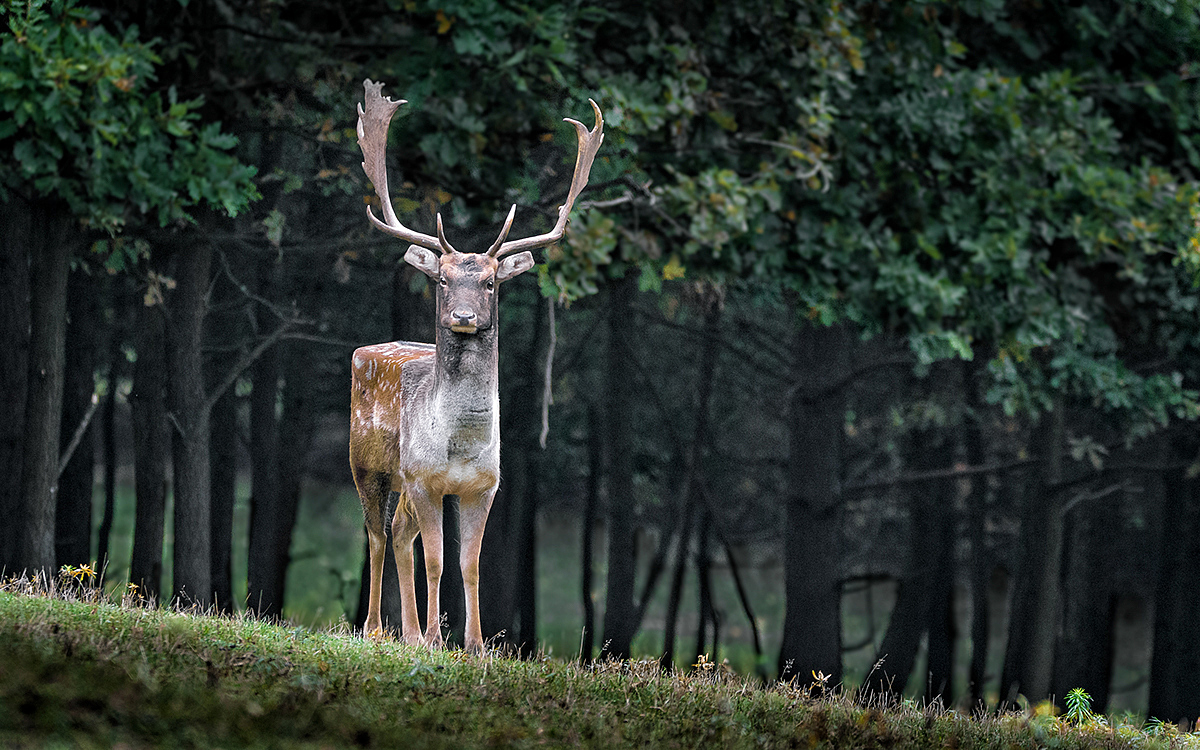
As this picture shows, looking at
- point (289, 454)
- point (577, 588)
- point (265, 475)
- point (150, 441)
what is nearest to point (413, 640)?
point (150, 441)

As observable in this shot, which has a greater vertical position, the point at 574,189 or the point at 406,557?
the point at 574,189

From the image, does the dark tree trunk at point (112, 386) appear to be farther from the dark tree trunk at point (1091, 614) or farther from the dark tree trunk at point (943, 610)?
the dark tree trunk at point (1091, 614)

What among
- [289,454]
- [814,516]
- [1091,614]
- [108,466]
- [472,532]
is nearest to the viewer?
[472,532]

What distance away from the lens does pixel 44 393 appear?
11102 millimetres

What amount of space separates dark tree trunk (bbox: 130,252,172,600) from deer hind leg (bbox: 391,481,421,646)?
6.44 metres

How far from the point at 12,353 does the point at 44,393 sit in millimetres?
426

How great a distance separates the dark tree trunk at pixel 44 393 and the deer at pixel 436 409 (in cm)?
362

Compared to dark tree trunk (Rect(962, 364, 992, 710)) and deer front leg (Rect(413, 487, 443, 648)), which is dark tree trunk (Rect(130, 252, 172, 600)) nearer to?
deer front leg (Rect(413, 487, 443, 648))

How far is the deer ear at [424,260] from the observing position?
761 cm

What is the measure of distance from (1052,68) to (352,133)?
749 centimetres

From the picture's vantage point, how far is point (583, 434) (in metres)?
26.2

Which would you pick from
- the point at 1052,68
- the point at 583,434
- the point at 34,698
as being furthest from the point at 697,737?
the point at 583,434

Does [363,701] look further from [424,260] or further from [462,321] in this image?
[424,260]

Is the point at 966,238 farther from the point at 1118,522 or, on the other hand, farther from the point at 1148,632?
Answer: the point at 1148,632
